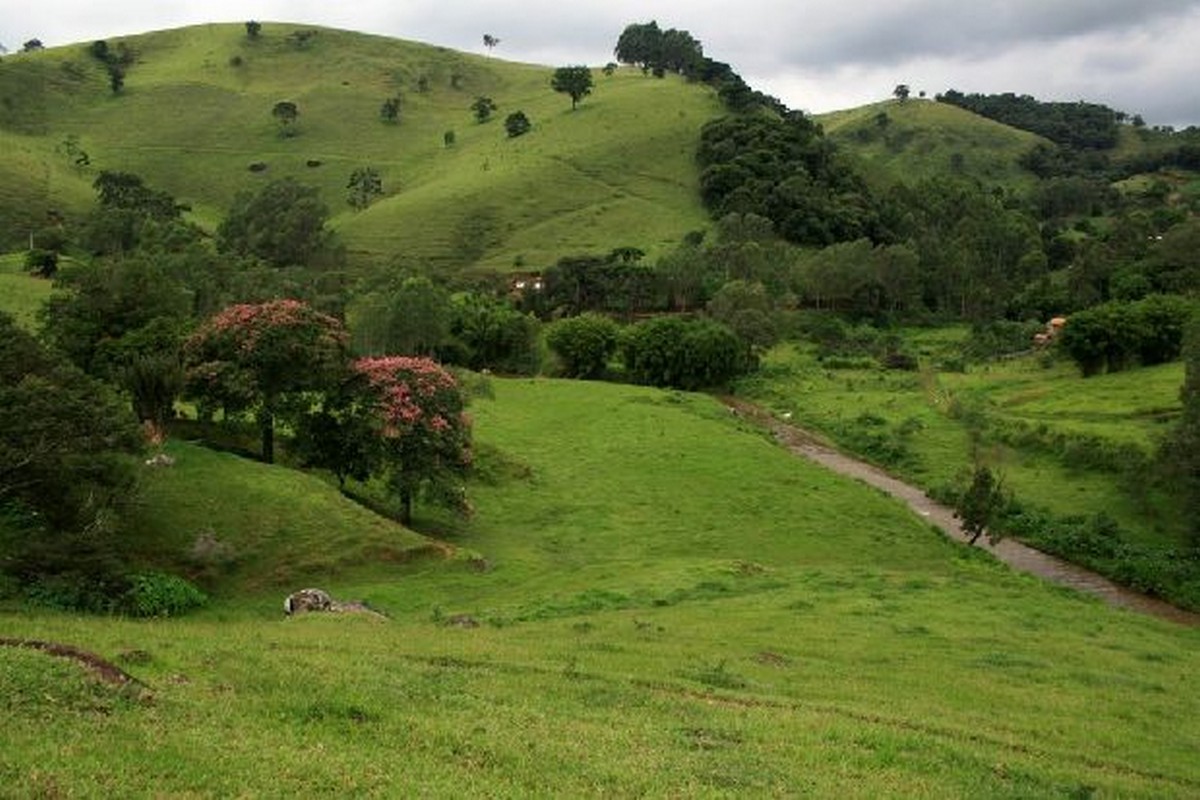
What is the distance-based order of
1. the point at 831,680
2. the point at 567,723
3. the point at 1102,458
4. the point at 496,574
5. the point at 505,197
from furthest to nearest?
the point at 505,197, the point at 1102,458, the point at 496,574, the point at 831,680, the point at 567,723

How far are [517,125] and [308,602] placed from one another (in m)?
155

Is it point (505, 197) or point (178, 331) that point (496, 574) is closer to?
point (178, 331)

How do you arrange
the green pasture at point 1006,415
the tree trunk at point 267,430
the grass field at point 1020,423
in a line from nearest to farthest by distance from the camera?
1. the tree trunk at point 267,430
2. the grass field at point 1020,423
3. the green pasture at point 1006,415

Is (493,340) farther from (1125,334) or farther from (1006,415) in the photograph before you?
(1125,334)

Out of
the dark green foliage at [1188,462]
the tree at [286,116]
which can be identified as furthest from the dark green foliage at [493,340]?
the tree at [286,116]

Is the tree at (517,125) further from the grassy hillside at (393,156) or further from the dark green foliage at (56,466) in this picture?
the dark green foliage at (56,466)

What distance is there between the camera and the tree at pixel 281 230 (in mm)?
125875

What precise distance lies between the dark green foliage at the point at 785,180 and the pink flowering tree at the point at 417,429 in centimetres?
Answer: 10876

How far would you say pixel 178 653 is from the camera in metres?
19.8

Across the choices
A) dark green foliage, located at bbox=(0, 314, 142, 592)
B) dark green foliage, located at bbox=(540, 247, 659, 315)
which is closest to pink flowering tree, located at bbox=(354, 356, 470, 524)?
dark green foliage, located at bbox=(0, 314, 142, 592)

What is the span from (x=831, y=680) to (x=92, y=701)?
1631 centimetres

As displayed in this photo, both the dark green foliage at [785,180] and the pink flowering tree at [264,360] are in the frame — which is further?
the dark green foliage at [785,180]

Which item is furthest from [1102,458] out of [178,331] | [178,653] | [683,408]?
[178,653]

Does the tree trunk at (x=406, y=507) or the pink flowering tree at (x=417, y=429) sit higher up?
the pink flowering tree at (x=417, y=429)
